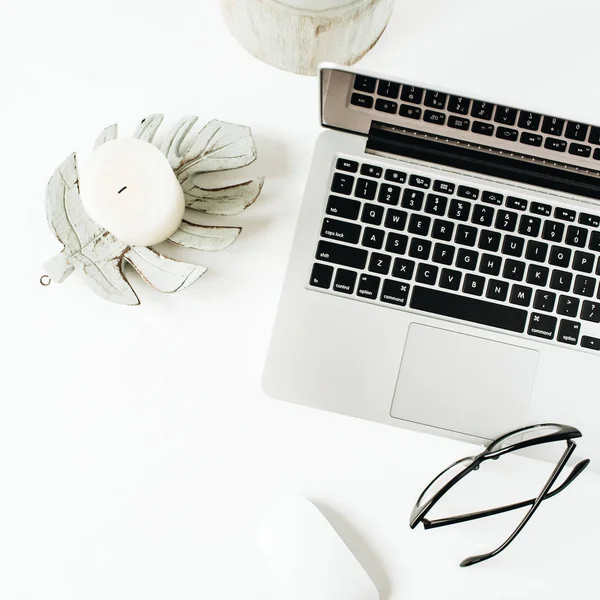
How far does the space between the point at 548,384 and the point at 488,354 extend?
0.06 m

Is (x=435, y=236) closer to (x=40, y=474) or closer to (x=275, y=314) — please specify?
(x=275, y=314)

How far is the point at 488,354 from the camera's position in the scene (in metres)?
0.57

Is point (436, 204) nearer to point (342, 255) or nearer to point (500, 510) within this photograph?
point (342, 255)

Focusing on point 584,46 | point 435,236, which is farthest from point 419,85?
point 584,46

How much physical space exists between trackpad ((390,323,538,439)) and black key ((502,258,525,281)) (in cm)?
6

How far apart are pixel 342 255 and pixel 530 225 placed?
180 millimetres

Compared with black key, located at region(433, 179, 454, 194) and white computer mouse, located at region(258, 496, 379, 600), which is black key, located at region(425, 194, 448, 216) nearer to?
black key, located at region(433, 179, 454, 194)

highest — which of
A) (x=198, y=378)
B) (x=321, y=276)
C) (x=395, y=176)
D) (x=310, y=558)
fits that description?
(x=395, y=176)

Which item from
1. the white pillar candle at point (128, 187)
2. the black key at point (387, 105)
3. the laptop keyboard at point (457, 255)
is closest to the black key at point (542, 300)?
the laptop keyboard at point (457, 255)

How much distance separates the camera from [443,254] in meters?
0.57

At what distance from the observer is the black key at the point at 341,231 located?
563 millimetres

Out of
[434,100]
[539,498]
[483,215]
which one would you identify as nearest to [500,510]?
[539,498]

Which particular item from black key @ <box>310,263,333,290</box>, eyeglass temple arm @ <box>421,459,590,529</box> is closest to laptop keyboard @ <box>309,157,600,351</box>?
black key @ <box>310,263,333,290</box>

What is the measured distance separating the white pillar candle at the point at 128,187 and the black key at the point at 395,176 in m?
0.19
